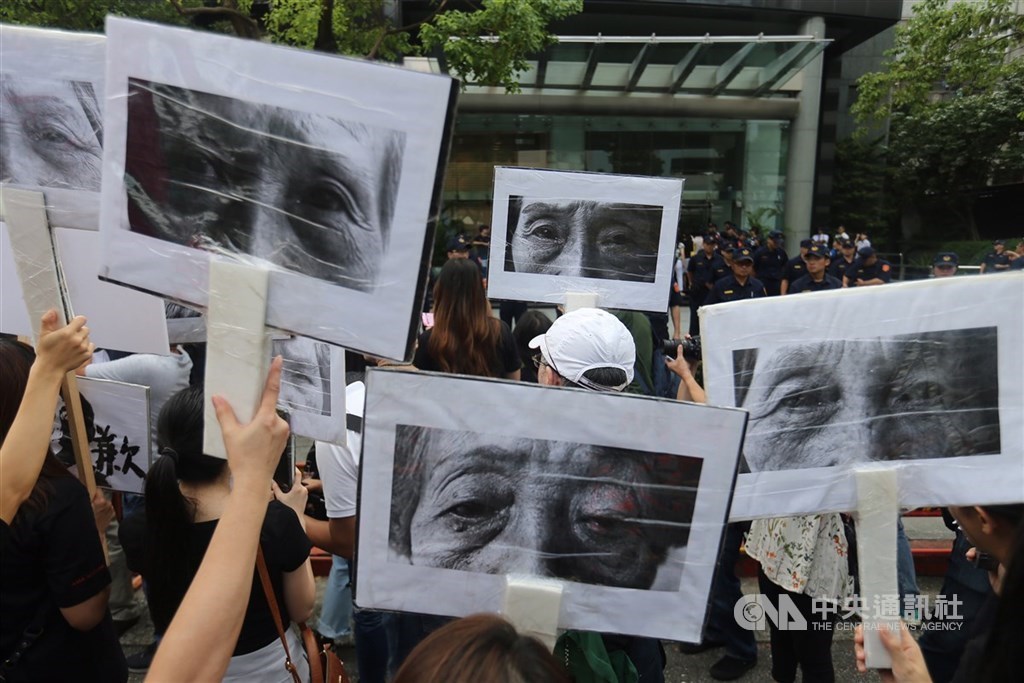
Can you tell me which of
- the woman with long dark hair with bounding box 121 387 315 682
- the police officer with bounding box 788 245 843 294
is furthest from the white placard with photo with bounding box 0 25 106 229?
the police officer with bounding box 788 245 843 294

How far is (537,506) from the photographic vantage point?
4.93 feet

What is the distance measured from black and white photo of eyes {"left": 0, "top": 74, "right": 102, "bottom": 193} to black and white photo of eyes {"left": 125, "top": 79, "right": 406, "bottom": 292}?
470mm

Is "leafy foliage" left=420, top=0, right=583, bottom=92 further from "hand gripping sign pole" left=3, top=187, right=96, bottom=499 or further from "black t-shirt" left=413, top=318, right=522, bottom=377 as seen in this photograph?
"hand gripping sign pole" left=3, top=187, right=96, bottom=499

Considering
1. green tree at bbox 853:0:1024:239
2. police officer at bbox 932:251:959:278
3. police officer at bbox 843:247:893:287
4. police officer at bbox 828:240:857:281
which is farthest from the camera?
green tree at bbox 853:0:1024:239

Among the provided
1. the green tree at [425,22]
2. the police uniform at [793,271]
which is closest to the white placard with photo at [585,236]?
the green tree at [425,22]

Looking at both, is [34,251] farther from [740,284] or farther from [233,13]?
A: [233,13]

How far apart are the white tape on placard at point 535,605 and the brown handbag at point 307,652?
2.06 feet

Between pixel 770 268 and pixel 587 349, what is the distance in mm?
10419

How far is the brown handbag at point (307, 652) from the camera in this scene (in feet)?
5.84

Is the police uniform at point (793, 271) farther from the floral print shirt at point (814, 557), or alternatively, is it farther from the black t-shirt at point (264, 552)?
the black t-shirt at point (264, 552)

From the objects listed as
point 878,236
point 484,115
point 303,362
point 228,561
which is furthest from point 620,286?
point 878,236

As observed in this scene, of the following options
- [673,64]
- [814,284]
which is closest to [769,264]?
[814,284]

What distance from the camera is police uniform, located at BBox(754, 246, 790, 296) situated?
11.4 metres

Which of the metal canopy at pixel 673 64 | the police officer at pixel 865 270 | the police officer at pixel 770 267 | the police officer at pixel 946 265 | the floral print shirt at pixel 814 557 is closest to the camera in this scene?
the floral print shirt at pixel 814 557
